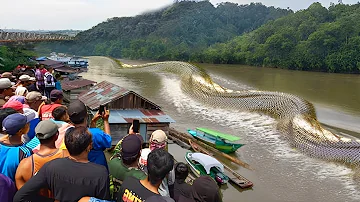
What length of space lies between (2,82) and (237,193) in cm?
671

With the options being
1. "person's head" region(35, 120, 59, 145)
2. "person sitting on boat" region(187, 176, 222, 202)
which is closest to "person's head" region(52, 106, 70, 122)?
"person's head" region(35, 120, 59, 145)

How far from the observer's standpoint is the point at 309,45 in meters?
50.1

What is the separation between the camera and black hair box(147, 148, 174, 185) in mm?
2941

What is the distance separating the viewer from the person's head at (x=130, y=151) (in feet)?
11.7

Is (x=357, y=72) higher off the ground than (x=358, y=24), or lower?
lower

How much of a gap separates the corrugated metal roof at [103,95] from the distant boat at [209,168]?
3138mm

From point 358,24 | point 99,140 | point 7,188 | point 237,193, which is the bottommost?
point 237,193

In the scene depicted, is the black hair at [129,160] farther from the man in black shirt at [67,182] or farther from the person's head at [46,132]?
the person's head at [46,132]

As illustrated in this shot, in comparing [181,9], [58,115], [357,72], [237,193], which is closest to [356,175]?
[237,193]

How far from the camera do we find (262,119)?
1852 centimetres

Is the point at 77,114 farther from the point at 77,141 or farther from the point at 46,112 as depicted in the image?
the point at 46,112

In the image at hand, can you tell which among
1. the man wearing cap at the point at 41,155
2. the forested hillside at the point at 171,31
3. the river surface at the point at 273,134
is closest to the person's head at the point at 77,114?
the man wearing cap at the point at 41,155

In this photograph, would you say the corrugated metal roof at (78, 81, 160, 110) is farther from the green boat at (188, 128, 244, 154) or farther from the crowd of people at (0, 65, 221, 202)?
the crowd of people at (0, 65, 221, 202)

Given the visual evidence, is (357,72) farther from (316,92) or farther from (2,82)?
(2,82)
